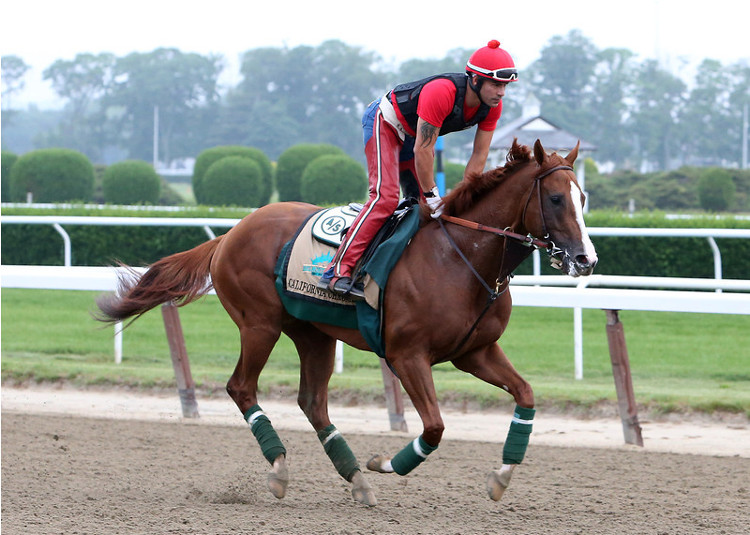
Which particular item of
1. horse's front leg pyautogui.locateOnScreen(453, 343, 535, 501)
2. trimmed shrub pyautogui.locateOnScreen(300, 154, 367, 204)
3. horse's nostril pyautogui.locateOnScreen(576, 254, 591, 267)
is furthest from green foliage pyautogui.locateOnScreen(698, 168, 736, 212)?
horse's nostril pyautogui.locateOnScreen(576, 254, 591, 267)

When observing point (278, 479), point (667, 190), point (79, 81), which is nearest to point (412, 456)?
point (278, 479)

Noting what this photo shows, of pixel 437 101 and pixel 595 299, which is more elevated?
pixel 437 101

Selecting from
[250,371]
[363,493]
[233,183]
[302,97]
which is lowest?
[233,183]

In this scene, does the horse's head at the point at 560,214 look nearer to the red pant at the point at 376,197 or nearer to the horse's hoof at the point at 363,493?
the red pant at the point at 376,197

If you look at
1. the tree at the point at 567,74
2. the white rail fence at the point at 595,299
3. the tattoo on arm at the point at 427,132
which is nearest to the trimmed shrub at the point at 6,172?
the white rail fence at the point at 595,299

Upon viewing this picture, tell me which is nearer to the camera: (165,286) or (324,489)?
(324,489)

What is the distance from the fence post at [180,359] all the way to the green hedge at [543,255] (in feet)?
7.33

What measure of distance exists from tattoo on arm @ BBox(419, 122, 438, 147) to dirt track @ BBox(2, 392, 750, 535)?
1385mm

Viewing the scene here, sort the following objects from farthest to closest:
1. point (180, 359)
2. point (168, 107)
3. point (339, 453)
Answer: point (168, 107), point (180, 359), point (339, 453)

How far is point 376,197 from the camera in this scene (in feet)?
12.9

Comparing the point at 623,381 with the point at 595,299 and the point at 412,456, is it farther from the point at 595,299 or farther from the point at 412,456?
the point at 412,456

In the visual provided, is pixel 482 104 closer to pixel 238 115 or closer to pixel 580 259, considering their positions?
pixel 580 259

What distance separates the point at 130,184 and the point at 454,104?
27.2m

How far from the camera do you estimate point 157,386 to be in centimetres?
646
